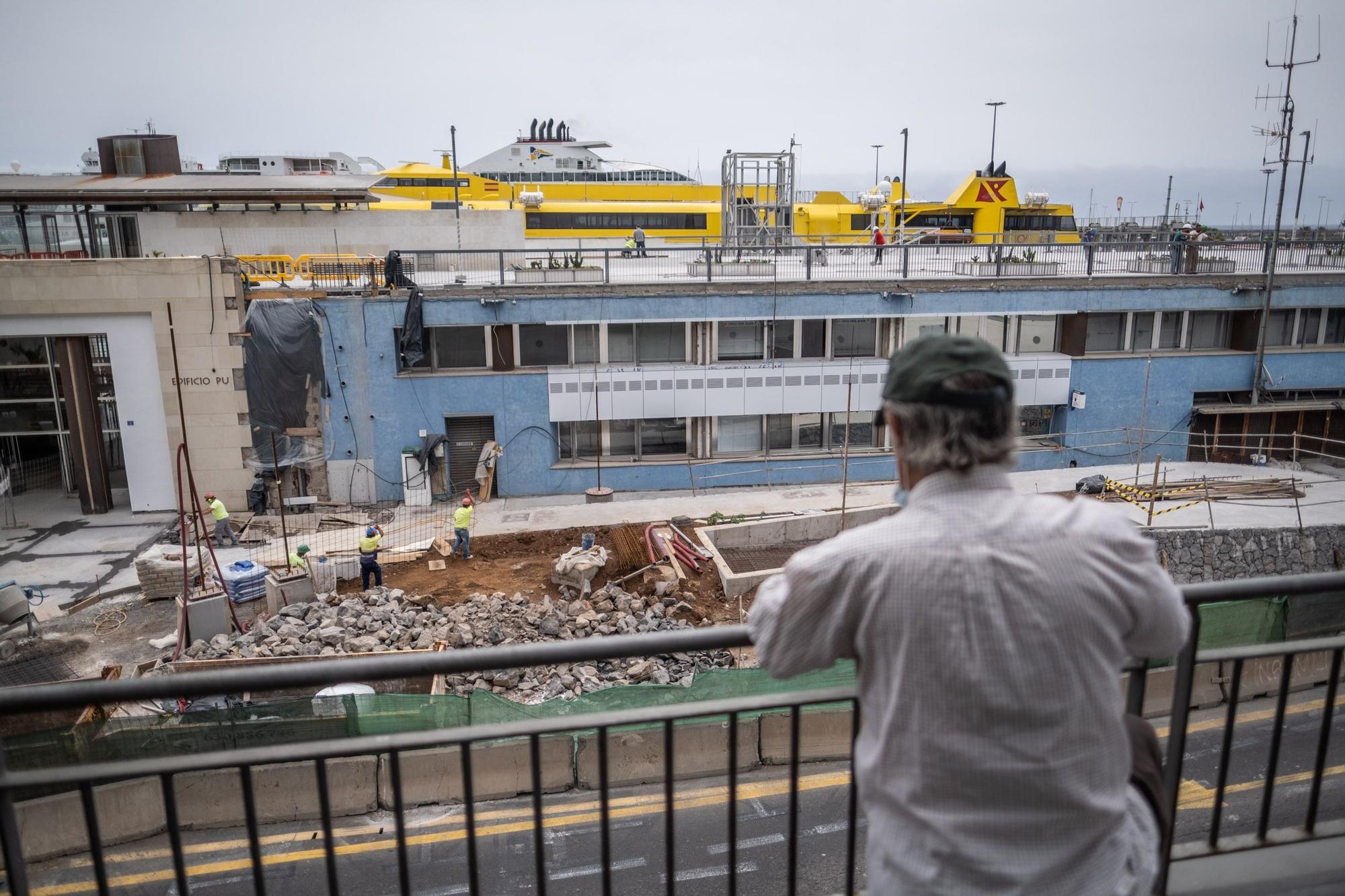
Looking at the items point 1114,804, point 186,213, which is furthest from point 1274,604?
point 186,213

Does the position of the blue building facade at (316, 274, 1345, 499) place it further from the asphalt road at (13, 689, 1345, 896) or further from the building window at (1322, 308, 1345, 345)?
the asphalt road at (13, 689, 1345, 896)

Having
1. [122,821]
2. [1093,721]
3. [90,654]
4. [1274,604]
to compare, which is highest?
[1093,721]

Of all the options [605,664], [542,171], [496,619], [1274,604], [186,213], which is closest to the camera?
[1274,604]

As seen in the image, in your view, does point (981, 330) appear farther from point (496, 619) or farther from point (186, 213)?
point (186, 213)

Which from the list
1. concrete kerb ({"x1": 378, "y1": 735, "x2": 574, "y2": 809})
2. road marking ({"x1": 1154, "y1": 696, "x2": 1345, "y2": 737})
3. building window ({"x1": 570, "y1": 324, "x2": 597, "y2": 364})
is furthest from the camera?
building window ({"x1": 570, "y1": 324, "x2": 597, "y2": 364})

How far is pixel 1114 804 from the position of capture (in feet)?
5.71

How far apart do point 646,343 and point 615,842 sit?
1827 centimetres

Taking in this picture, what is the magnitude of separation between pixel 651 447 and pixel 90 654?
1422 centimetres

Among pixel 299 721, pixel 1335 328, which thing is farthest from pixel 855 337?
pixel 299 721

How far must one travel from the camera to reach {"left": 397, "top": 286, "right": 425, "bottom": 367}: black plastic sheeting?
74.7 ft

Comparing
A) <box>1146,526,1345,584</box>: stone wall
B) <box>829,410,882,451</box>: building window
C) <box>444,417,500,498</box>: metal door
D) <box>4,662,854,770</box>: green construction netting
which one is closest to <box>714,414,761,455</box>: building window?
<box>829,410,882,451</box>: building window

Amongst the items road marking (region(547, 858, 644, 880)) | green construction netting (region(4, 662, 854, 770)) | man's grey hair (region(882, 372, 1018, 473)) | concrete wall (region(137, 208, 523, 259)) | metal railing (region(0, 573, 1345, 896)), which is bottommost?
road marking (region(547, 858, 644, 880))

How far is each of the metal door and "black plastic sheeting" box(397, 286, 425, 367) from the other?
1989 millimetres

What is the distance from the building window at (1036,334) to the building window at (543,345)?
13358 millimetres
